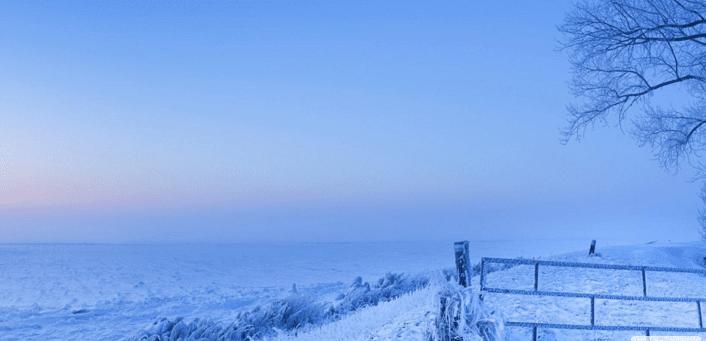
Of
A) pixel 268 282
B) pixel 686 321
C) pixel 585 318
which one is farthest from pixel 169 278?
pixel 686 321

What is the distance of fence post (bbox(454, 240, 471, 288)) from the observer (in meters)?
6.84

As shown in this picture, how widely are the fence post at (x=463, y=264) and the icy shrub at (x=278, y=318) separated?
3970mm

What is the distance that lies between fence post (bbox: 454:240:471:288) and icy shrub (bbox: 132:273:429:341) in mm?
3970

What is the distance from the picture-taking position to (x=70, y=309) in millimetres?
14195

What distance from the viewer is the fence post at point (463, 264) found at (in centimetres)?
684

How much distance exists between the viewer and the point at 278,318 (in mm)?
11398

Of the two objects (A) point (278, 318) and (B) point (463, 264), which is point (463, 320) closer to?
(B) point (463, 264)

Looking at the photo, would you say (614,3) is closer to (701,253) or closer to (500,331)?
(701,253)

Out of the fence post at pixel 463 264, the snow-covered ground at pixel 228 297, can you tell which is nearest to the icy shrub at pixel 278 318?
the snow-covered ground at pixel 228 297

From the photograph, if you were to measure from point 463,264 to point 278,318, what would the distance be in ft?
18.5

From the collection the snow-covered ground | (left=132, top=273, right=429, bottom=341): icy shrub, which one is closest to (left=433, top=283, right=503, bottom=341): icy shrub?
the snow-covered ground

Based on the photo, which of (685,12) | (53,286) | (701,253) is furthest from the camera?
(701,253)

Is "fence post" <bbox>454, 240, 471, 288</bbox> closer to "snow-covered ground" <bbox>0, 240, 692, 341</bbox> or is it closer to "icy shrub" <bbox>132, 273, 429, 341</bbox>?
"snow-covered ground" <bbox>0, 240, 692, 341</bbox>

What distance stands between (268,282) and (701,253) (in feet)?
50.4
